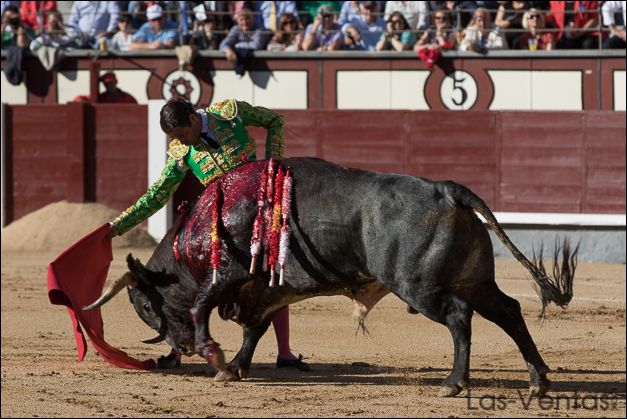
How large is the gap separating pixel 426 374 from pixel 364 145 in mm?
5530

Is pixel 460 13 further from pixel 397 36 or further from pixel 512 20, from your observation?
pixel 397 36

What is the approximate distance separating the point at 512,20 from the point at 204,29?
8.31 feet

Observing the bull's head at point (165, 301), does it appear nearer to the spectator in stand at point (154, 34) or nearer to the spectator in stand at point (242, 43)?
the spectator in stand at point (242, 43)

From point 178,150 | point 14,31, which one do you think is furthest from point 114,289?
point 14,31

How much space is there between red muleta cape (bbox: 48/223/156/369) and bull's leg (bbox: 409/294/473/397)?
4.57ft

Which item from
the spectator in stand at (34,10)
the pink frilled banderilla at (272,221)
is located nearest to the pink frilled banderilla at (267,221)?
the pink frilled banderilla at (272,221)

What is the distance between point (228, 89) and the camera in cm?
1161

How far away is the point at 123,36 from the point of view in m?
11.8

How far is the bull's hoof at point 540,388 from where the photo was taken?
5.05 meters

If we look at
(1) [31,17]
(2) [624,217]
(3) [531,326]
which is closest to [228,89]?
(1) [31,17]

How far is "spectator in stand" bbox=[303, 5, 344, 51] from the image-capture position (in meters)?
11.4

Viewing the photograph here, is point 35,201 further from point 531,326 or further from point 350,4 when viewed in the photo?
point 531,326

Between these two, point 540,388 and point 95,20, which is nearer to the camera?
point 540,388

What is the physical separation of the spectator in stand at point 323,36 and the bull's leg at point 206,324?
6254 millimetres
